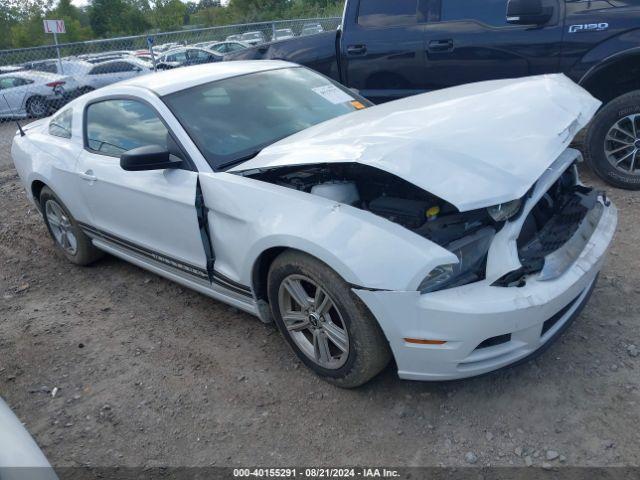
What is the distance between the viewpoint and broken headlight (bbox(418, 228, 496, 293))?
8.02ft

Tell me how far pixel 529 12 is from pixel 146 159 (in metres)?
3.59

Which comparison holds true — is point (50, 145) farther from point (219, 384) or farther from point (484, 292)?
point (484, 292)

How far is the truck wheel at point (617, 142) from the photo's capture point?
473cm

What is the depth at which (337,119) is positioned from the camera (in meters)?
3.56

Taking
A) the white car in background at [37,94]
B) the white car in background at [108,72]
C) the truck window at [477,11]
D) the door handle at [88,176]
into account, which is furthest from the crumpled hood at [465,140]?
the white car in background at [108,72]

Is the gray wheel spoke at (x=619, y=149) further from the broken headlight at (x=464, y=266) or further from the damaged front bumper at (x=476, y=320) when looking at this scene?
the broken headlight at (x=464, y=266)

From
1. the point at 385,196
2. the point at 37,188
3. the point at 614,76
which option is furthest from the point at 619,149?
the point at 37,188

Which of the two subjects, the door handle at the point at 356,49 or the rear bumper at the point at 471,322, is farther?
the door handle at the point at 356,49

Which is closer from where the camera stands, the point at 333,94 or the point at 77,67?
the point at 333,94

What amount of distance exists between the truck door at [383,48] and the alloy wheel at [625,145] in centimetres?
185

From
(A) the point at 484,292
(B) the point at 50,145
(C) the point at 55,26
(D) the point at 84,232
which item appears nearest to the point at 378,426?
(A) the point at 484,292

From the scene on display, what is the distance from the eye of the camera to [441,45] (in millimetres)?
5477

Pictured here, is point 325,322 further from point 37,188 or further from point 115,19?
point 115,19

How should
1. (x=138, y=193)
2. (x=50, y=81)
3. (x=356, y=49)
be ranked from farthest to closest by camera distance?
(x=50, y=81) → (x=356, y=49) → (x=138, y=193)
